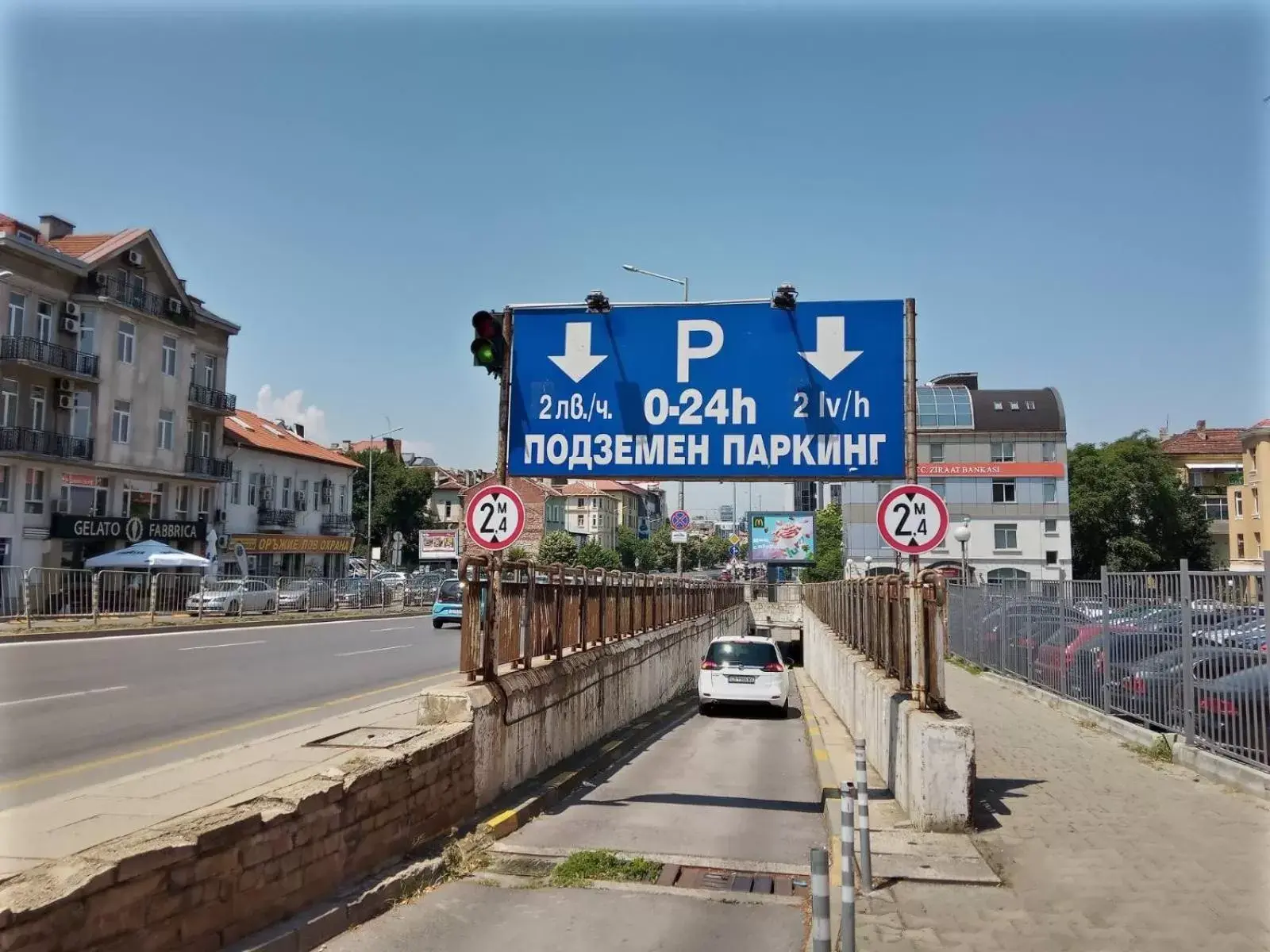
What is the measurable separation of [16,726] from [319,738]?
531 cm

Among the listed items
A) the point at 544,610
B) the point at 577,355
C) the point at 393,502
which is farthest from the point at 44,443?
the point at 393,502

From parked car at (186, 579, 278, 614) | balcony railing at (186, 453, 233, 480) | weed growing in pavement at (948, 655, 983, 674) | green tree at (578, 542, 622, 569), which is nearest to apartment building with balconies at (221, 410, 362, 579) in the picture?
balcony railing at (186, 453, 233, 480)

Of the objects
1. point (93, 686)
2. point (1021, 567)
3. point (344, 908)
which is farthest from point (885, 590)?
point (1021, 567)

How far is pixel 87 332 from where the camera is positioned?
37906 millimetres

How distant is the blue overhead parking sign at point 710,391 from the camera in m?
9.32

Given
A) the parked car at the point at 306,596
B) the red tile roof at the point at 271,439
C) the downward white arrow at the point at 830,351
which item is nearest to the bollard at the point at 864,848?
the downward white arrow at the point at 830,351

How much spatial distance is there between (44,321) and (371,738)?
121 feet

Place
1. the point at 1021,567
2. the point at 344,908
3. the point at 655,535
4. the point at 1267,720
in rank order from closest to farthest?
the point at 344,908 → the point at 1267,720 → the point at 1021,567 → the point at 655,535

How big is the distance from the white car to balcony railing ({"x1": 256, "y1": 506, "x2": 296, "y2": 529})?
39.7 meters

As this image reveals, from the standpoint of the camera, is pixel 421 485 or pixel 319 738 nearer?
pixel 319 738

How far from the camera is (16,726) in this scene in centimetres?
1116

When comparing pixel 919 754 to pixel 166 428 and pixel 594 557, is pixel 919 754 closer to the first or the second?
pixel 166 428

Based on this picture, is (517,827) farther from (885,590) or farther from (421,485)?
(421,485)

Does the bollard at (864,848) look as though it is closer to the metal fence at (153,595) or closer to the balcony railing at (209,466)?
the metal fence at (153,595)
